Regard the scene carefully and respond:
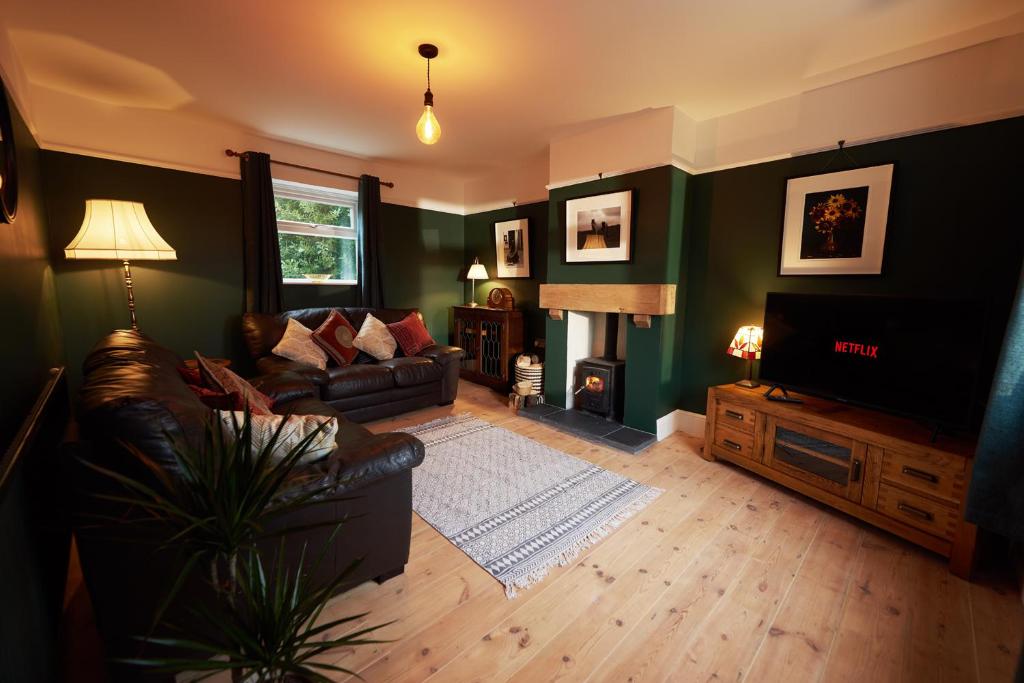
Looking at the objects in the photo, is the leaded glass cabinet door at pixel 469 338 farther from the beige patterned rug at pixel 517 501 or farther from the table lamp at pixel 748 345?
the table lamp at pixel 748 345

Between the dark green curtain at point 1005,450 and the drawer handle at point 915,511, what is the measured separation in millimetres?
244

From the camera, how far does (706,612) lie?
65.3 inches

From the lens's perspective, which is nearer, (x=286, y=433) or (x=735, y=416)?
(x=286, y=433)

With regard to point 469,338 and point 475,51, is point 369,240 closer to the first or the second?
point 469,338

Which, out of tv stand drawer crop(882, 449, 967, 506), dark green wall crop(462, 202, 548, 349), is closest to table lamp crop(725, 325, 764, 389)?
tv stand drawer crop(882, 449, 967, 506)

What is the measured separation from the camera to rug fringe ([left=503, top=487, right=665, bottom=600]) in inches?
70.6

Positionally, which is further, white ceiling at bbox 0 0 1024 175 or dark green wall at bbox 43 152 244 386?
dark green wall at bbox 43 152 244 386

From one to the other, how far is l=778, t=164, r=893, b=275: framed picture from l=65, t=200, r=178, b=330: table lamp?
4364 millimetres

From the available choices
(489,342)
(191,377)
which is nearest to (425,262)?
(489,342)

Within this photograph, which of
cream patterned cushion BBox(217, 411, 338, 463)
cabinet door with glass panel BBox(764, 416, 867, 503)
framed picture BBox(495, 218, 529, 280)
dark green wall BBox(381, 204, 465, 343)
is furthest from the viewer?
dark green wall BBox(381, 204, 465, 343)

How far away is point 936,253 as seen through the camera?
2.33 meters

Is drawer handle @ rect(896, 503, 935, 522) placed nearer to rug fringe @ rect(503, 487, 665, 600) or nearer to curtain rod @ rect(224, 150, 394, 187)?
rug fringe @ rect(503, 487, 665, 600)

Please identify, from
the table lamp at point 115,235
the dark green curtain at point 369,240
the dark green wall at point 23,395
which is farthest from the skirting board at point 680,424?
the table lamp at point 115,235

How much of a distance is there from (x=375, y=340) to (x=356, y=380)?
26.1 inches
